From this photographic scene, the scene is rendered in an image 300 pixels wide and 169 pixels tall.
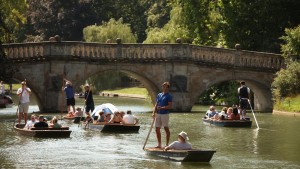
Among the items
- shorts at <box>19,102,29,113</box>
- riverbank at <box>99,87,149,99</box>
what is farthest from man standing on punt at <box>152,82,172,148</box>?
riverbank at <box>99,87,149,99</box>

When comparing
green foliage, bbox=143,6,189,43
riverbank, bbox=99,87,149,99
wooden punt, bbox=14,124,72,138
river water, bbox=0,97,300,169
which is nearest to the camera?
river water, bbox=0,97,300,169

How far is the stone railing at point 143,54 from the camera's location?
42188 mm

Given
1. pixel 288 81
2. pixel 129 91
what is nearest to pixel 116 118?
pixel 288 81

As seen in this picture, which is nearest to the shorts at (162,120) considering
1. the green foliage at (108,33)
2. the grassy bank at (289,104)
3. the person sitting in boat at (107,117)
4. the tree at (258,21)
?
the person sitting in boat at (107,117)

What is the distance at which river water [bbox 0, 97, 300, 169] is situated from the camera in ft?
70.9

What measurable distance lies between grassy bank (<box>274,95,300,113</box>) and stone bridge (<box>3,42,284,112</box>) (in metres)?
3.11

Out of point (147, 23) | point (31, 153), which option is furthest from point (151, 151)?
point (147, 23)

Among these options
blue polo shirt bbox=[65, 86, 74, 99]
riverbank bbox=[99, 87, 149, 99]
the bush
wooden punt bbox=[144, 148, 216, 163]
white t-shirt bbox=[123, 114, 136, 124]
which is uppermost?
riverbank bbox=[99, 87, 149, 99]

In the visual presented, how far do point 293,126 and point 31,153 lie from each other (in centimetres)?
1386

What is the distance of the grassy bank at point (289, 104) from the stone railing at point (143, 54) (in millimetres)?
3243

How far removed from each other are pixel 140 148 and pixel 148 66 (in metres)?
19.5

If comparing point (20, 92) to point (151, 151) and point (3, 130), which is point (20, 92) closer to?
point (3, 130)

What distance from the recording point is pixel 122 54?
43.8 m

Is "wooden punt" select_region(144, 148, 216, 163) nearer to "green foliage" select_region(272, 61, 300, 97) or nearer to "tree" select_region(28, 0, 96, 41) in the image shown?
"green foliage" select_region(272, 61, 300, 97)
